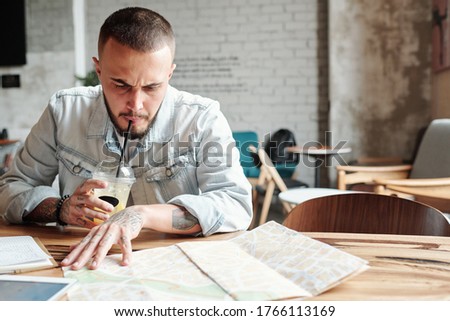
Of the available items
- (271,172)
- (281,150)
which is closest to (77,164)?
(271,172)

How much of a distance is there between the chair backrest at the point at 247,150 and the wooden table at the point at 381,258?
280 cm

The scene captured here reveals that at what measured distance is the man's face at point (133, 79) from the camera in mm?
1000

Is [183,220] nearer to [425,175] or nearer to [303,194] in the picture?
[303,194]

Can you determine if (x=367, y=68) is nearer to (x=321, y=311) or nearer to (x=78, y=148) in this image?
(x=78, y=148)

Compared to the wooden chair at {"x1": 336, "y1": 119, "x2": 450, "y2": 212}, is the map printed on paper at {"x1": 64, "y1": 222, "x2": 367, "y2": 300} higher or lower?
higher

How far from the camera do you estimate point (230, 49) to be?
16.0 feet

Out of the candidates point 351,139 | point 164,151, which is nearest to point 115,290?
point 164,151

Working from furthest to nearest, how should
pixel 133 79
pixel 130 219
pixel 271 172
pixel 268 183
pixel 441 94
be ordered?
pixel 441 94 < pixel 268 183 < pixel 271 172 < pixel 133 79 < pixel 130 219

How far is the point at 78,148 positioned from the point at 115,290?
0.66m

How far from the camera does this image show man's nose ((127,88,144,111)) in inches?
40.6

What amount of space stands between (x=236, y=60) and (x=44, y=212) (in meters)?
4.06

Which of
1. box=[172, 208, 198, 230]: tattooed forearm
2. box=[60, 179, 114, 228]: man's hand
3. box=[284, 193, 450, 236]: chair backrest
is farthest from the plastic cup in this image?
box=[284, 193, 450, 236]: chair backrest

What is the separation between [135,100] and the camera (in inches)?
40.8

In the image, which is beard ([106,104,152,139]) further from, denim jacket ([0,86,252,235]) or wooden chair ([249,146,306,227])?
wooden chair ([249,146,306,227])
